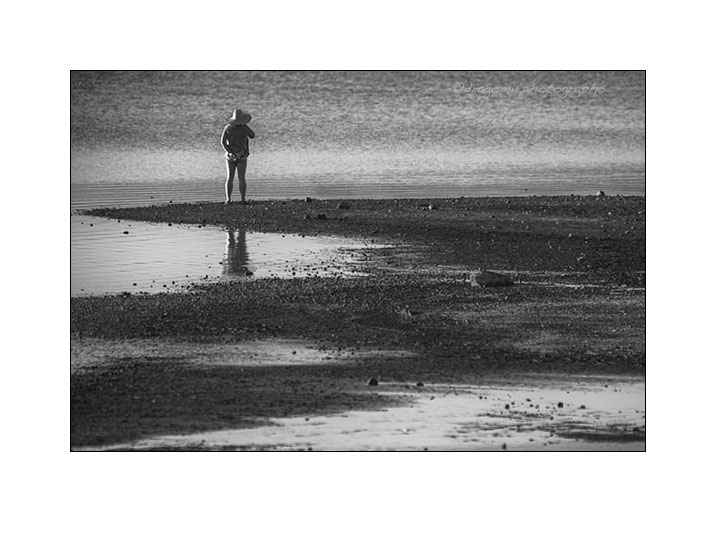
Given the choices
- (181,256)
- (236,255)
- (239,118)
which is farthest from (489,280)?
(239,118)

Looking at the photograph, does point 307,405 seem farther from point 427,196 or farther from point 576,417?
point 427,196

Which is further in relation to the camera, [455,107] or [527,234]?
[455,107]

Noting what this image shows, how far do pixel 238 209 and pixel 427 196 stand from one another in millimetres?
2775

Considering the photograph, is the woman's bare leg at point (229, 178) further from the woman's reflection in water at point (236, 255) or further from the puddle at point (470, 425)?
the puddle at point (470, 425)

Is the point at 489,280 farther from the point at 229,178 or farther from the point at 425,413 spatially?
the point at 229,178

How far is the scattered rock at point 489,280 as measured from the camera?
1484cm

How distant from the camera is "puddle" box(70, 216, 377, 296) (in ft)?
49.5

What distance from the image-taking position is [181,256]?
54.2ft

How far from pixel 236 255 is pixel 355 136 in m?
11.8

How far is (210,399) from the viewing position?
11180 millimetres

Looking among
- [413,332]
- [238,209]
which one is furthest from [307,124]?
[413,332]

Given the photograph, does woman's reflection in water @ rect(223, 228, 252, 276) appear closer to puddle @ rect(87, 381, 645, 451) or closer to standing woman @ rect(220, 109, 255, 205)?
standing woman @ rect(220, 109, 255, 205)

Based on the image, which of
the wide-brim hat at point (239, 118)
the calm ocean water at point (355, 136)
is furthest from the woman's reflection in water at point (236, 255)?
the calm ocean water at point (355, 136)

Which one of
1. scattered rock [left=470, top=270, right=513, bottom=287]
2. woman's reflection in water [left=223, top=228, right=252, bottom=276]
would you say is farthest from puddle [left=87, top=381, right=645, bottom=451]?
woman's reflection in water [left=223, top=228, right=252, bottom=276]
